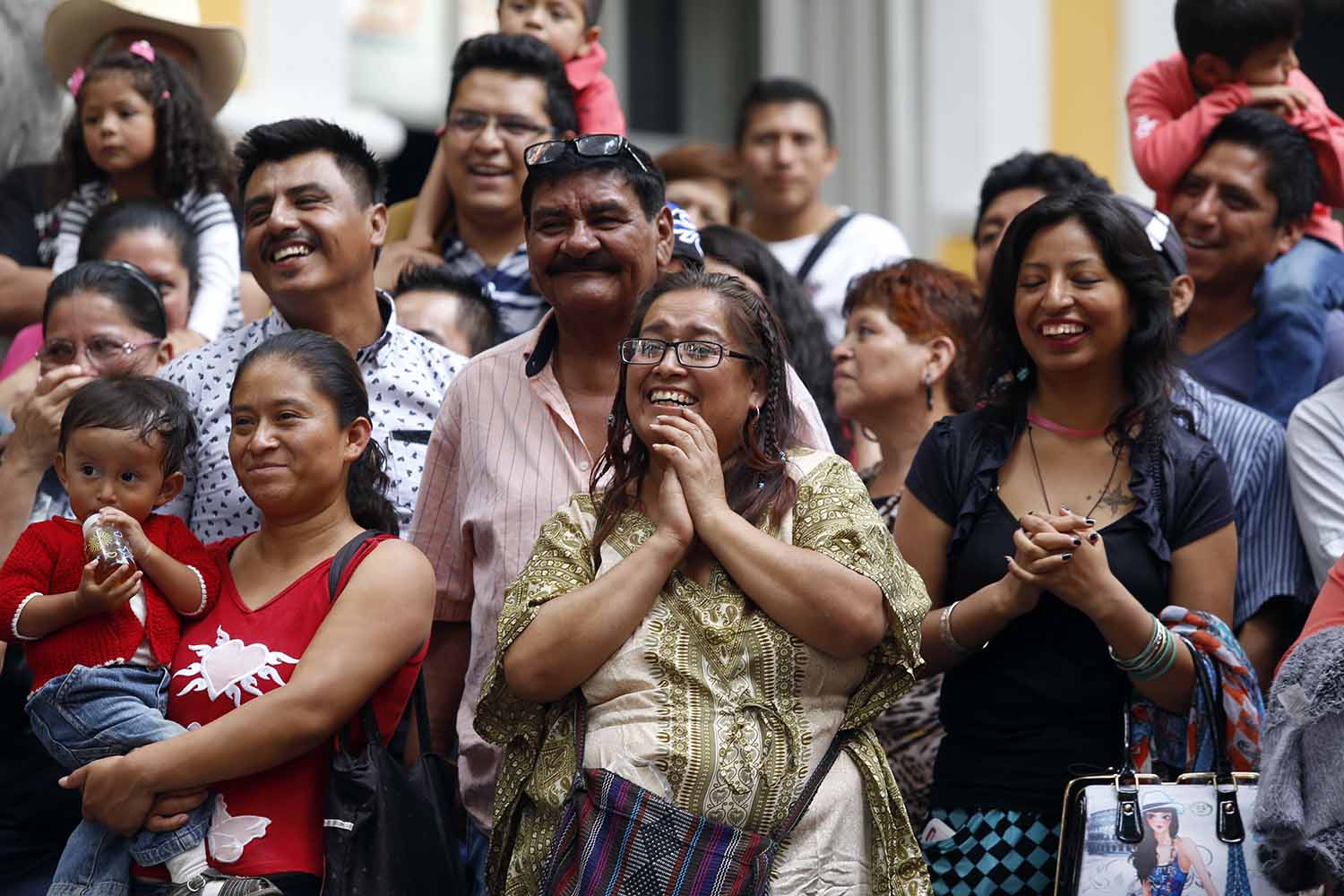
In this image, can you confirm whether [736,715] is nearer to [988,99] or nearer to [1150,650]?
[1150,650]

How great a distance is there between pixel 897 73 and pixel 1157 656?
7.40m

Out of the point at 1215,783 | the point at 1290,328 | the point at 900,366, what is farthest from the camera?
the point at 900,366

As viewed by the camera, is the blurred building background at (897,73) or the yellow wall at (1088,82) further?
the yellow wall at (1088,82)

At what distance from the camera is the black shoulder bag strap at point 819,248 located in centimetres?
685

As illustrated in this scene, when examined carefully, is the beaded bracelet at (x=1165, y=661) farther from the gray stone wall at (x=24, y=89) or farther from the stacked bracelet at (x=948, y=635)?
the gray stone wall at (x=24, y=89)

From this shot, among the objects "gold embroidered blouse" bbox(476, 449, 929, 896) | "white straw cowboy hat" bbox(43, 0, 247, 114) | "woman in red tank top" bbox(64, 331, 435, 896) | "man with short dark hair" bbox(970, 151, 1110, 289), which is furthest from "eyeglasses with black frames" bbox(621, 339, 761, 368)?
"white straw cowboy hat" bbox(43, 0, 247, 114)

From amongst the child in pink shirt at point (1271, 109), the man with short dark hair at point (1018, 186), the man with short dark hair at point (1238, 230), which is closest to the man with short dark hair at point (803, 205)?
the man with short dark hair at point (1018, 186)

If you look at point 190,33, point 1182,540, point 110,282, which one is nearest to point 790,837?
point 1182,540

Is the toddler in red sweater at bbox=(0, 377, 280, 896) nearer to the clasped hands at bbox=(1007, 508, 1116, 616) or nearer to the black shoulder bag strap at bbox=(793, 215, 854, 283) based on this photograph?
the clasped hands at bbox=(1007, 508, 1116, 616)

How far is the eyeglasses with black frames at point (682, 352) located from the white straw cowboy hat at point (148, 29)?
3.41 meters

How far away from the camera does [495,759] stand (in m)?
4.23

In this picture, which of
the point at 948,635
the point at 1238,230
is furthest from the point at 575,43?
the point at 948,635

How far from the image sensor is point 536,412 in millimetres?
4328

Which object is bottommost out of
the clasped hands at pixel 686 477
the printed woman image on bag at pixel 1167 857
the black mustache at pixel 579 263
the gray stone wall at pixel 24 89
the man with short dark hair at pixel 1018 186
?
the printed woman image on bag at pixel 1167 857
